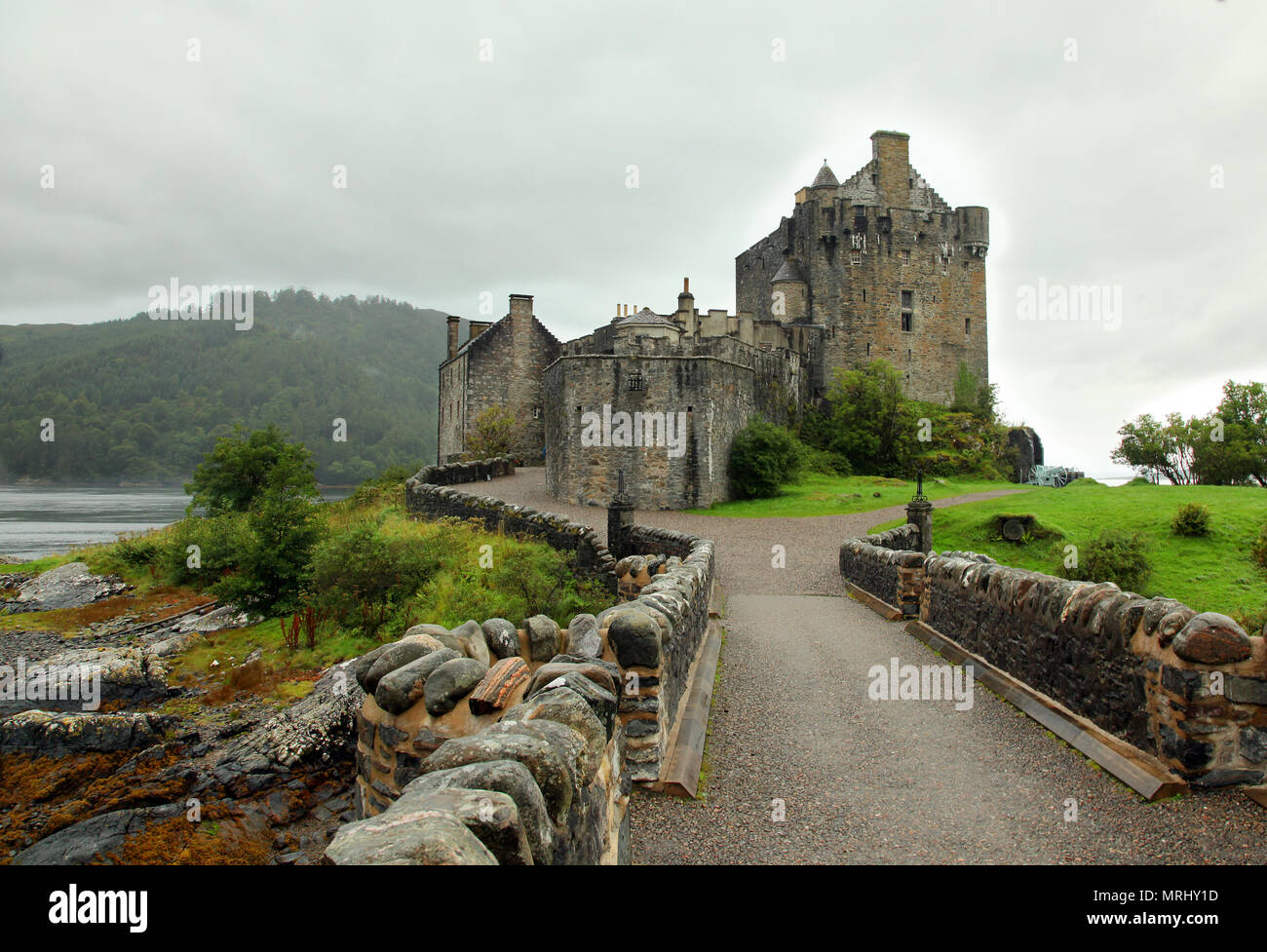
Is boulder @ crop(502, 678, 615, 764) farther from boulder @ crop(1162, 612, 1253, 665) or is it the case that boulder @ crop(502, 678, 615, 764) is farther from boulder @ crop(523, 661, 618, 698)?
boulder @ crop(1162, 612, 1253, 665)

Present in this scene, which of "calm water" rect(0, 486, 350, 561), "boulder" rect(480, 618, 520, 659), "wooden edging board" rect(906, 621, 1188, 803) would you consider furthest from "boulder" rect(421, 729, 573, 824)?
"calm water" rect(0, 486, 350, 561)

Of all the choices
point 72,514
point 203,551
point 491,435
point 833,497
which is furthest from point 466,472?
point 72,514

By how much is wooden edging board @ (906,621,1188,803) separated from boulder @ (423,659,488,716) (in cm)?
455

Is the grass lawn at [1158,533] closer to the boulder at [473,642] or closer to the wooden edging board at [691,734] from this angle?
the wooden edging board at [691,734]

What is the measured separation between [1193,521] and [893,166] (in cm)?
3741

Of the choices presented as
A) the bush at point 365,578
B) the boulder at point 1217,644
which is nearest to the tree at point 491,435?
the bush at point 365,578

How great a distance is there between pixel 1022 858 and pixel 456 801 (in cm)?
379

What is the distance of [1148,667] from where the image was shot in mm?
5598

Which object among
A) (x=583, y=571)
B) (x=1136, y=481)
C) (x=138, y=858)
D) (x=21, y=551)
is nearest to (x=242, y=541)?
(x=583, y=571)

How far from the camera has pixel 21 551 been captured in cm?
3931

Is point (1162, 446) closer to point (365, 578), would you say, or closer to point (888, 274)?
point (888, 274)

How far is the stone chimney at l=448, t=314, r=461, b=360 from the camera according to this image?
4747 cm

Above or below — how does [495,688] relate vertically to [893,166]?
below
